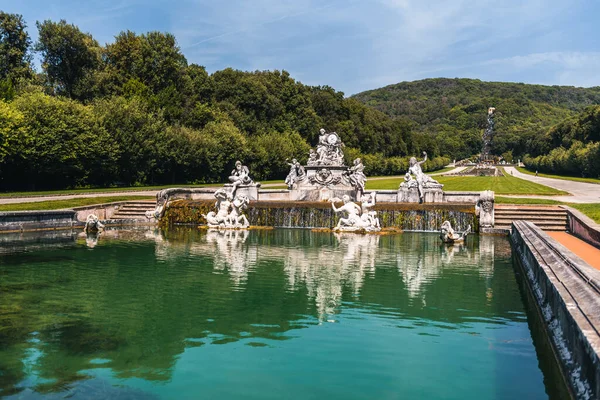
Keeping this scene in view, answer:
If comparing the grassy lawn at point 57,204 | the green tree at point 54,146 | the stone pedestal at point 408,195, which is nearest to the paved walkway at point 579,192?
the stone pedestal at point 408,195

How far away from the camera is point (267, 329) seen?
32.6ft

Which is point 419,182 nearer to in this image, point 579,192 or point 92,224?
point 579,192

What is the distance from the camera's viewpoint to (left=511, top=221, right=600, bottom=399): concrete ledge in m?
6.00

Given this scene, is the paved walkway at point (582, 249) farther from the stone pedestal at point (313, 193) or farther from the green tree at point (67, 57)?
the green tree at point (67, 57)

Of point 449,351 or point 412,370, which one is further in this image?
point 449,351

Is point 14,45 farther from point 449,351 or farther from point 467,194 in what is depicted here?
point 449,351

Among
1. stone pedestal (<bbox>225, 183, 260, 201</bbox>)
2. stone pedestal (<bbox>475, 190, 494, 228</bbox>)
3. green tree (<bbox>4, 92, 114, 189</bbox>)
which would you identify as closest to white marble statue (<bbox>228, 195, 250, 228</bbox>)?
stone pedestal (<bbox>225, 183, 260, 201</bbox>)

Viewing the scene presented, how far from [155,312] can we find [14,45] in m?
48.7

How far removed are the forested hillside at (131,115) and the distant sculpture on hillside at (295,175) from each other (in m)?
16.4

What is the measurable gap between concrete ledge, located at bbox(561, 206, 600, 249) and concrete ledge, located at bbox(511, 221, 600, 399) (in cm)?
519

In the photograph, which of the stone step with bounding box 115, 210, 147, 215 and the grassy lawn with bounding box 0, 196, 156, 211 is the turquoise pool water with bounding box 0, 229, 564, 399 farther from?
the stone step with bounding box 115, 210, 147, 215

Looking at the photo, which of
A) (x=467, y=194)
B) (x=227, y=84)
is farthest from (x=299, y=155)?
(x=467, y=194)

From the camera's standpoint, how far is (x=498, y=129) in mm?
184000

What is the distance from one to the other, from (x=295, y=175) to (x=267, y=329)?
26.4 m
